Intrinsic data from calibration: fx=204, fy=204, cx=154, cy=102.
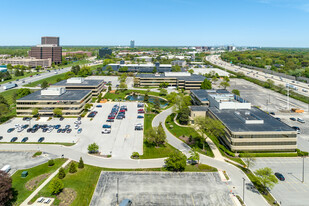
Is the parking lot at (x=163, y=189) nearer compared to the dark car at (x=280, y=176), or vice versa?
the parking lot at (x=163, y=189)

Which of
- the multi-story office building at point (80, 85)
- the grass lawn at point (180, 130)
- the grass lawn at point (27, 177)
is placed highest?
the multi-story office building at point (80, 85)

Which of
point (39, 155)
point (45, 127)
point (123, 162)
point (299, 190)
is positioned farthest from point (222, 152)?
point (45, 127)

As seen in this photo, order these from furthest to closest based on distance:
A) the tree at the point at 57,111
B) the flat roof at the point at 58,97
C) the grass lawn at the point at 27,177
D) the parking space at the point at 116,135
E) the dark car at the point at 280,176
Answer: the flat roof at the point at 58,97 < the tree at the point at 57,111 < the parking space at the point at 116,135 < the dark car at the point at 280,176 < the grass lawn at the point at 27,177

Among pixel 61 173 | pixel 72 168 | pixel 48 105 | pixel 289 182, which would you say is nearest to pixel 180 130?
pixel 289 182

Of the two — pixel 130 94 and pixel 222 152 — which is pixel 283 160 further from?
pixel 130 94

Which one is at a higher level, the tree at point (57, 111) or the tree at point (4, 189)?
the tree at point (57, 111)

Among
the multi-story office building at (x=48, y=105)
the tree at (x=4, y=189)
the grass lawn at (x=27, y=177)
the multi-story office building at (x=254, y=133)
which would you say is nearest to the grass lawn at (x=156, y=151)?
the multi-story office building at (x=254, y=133)

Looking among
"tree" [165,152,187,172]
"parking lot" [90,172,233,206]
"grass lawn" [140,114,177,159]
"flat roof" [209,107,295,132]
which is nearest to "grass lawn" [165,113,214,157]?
"grass lawn" [140,114,177,159]

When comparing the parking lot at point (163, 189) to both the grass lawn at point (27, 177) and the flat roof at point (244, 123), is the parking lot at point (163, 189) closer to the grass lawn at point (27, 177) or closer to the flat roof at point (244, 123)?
the grass lawn at point (27, 177)
